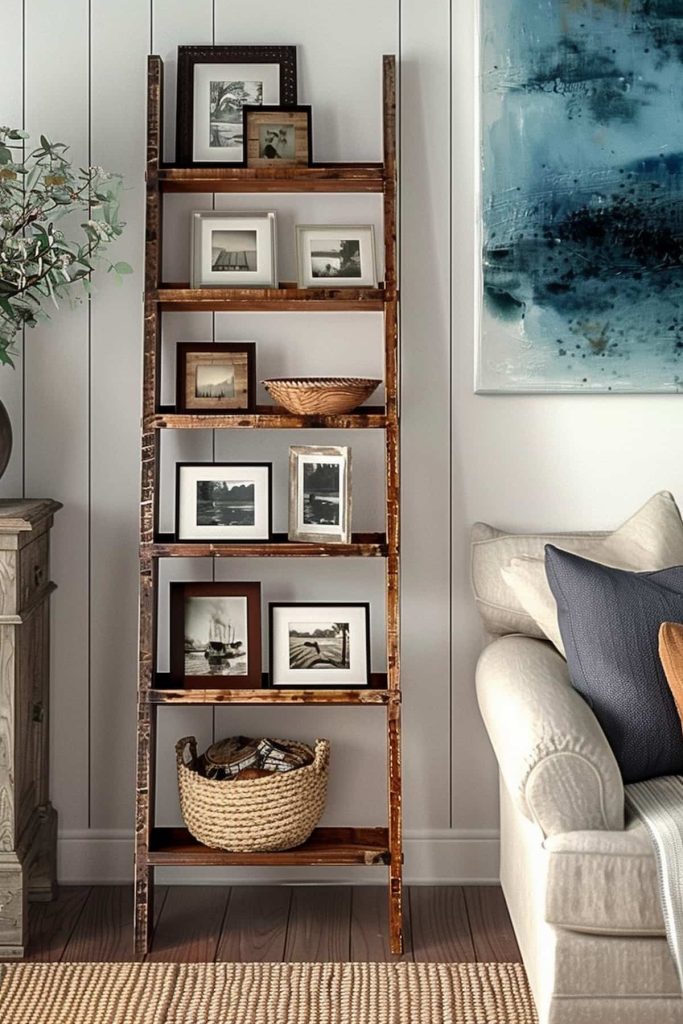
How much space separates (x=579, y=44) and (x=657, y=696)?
1605mm

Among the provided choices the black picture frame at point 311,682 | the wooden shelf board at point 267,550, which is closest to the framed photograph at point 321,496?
the wooden shelf board at point 267,550

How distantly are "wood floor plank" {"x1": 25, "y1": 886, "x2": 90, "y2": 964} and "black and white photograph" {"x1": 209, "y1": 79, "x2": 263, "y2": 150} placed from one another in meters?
1.91

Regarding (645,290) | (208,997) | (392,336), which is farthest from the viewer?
(645,290)

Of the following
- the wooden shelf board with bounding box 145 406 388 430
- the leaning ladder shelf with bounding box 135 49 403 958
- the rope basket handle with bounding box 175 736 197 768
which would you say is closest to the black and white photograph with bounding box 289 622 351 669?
the leaning ladder shelf with bounding box 135 49 403 958

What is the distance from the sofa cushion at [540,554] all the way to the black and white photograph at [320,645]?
13.7 inches

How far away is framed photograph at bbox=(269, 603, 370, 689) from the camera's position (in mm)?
2637

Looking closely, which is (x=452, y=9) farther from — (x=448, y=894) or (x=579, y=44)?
(x=448, y=894)

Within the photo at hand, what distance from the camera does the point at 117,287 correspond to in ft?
9.31

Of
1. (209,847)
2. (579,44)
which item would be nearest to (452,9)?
(579,44)

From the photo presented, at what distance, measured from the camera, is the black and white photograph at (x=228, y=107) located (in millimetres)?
2768

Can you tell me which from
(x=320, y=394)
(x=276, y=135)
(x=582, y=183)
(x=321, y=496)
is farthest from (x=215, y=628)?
(x=582, y=183)

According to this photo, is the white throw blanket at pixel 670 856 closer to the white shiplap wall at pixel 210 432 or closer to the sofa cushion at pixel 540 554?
the sofa cushion at pixel 540 554

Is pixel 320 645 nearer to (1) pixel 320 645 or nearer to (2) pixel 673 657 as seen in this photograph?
(1) pixel 320 645

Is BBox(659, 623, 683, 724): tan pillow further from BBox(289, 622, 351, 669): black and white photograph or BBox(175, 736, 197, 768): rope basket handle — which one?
BBox(175, 736, 197, 768): rope basket handle
